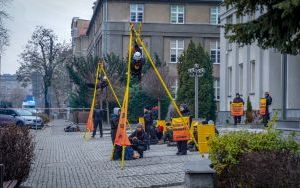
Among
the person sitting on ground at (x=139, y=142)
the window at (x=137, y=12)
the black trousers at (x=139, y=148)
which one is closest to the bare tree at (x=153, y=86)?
the window at (x=137, y=12)

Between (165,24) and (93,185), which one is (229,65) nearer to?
(165,24)

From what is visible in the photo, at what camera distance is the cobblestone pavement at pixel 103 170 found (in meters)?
15.0

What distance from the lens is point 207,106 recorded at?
53.9 meters

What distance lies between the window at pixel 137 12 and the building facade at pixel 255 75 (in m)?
16.6

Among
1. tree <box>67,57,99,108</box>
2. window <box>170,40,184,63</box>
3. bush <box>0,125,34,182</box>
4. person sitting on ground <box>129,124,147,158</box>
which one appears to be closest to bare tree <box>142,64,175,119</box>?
tree <box>67,57,99,108</box>

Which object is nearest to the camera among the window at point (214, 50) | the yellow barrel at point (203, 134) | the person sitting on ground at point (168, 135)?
the yellow barrel at point (203, 134)

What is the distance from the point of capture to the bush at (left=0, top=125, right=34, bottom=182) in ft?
44.2

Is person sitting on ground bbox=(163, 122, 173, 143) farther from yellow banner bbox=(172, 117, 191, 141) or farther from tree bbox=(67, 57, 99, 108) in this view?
tree bbox=(67, 57, 99, 108)

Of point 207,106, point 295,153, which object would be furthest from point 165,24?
point 295,153

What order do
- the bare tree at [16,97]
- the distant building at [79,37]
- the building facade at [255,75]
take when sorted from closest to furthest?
the building facade at [255,75]
the distant building at [79,37]
the bare tree at [16,97]

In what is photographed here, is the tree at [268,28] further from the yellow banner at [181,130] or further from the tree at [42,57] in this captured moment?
the tree at [42,57]

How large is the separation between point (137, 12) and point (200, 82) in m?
15.2

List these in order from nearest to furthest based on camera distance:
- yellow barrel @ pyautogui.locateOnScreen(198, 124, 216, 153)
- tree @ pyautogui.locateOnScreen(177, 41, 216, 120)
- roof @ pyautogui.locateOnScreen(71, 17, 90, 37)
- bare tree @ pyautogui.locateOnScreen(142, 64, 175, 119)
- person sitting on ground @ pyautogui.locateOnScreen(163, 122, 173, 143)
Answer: yellow barrel @ pyautogui.locateOnScreen(198, 124, 216, 153) < person sitting on ground @ pyautogui.locateOnScreen(163, 122, 173, 143) < bare tree @ pyautogui.locateOnScreen(142, 64, 175, 119) < tree @ pyautogui.locateOnScreen(177, 41, 216, 120) < roof @ pyautogui.locateOnScreen(71, 17, 90, 37)

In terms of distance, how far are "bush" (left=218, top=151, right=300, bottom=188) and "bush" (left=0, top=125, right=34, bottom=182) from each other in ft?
16.6
